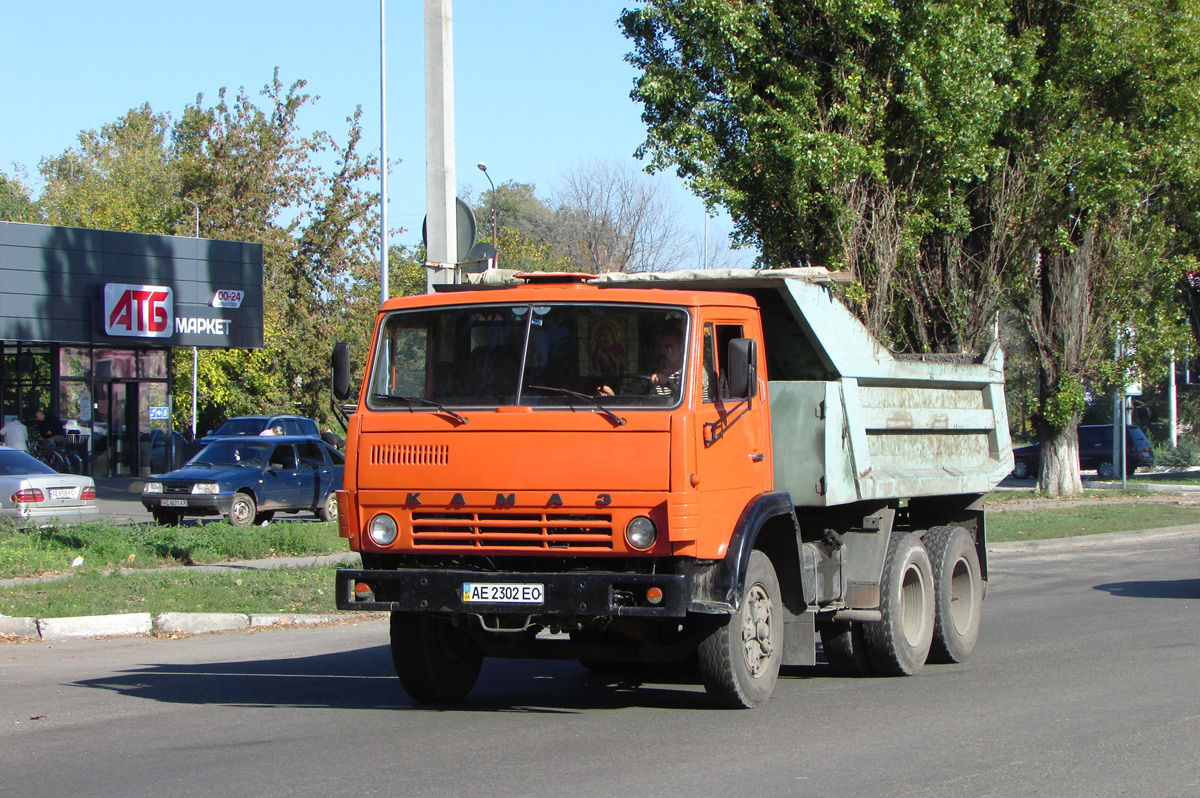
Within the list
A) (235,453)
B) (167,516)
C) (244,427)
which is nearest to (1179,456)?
(244,427)

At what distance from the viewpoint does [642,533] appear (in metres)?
6.56

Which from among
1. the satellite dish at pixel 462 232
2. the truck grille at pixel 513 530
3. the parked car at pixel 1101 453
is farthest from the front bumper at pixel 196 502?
the parked car at pixel 1101 453

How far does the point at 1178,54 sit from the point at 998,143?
414 cm

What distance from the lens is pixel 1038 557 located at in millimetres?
18969

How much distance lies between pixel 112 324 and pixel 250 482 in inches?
452

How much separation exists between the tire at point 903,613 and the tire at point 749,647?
1.38 metres

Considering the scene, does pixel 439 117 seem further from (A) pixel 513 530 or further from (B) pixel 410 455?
(A) pixel 513 530

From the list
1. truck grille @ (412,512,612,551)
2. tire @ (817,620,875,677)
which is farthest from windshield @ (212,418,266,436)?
truck grille @ (412,512,612,551)

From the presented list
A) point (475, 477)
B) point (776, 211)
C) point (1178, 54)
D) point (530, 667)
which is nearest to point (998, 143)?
point (1178, 54)

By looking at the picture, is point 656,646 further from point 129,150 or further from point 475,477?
point 129,150

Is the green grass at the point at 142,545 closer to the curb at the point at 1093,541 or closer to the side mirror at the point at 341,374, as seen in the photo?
the side mirror at the point at 341,374

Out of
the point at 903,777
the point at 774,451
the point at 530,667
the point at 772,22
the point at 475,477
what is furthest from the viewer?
the point at 772,22

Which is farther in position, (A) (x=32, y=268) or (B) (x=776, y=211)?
(A) (x=32, y=268)

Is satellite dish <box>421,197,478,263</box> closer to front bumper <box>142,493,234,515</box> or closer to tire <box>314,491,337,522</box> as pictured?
front bumper <box>142,493,234,515</box>
